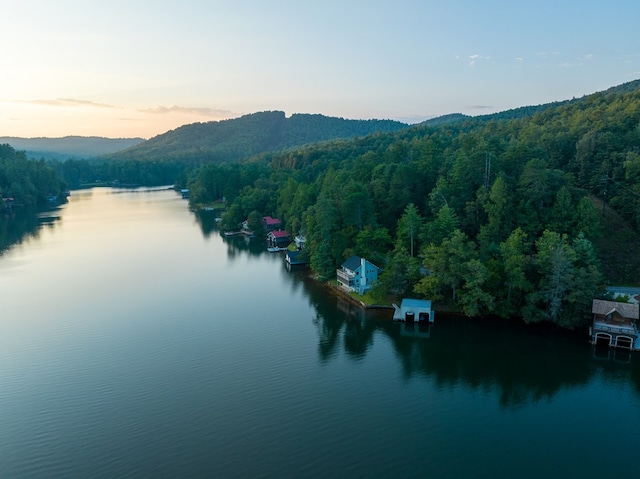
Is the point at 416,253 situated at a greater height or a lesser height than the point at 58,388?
greater

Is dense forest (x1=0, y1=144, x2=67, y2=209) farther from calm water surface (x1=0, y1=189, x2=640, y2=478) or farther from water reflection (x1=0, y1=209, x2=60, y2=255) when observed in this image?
calm water surface (x1=0, y1=189, x2=640, y2=478)

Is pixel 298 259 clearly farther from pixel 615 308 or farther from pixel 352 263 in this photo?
pixel 615 308

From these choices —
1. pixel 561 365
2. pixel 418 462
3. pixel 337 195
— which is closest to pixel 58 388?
pixel 418 462

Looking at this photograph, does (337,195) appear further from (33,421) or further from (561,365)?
(33,421)

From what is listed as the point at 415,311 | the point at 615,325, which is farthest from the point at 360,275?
the point at 615,325

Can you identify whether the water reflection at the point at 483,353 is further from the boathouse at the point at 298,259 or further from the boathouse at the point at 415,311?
the boathouse at the point at 298,259

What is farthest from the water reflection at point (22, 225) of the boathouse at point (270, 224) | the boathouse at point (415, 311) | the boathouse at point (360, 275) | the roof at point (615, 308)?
the roof at point (615, 308)

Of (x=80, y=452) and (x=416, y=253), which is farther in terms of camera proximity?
(x=416, y=253)
